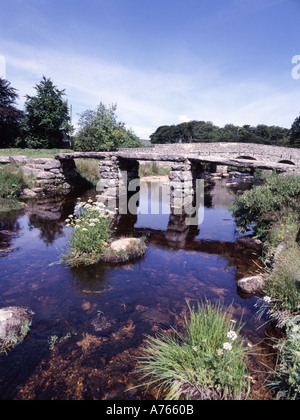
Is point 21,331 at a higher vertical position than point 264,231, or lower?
lower

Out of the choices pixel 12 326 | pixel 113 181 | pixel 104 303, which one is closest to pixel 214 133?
pixel 113 181

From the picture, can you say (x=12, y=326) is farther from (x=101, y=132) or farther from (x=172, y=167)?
(x=101, y=132)

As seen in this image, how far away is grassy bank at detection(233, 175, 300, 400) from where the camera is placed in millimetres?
2859

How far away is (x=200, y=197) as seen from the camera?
52.4 ft

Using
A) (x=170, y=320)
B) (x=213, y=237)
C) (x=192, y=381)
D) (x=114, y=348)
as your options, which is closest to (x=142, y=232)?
(x=213, y=237)

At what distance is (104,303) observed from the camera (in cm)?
482

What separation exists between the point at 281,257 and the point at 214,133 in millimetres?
81365

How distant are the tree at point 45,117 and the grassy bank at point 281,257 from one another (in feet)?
80.5

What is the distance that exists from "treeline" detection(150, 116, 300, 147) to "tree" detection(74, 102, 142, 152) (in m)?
35.8

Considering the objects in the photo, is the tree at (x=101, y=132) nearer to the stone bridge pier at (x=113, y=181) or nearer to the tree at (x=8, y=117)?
the stone bridge pier at (x=113, y=181)

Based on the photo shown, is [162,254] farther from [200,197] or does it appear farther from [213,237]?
[200,197]

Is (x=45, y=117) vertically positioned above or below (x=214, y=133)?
below
